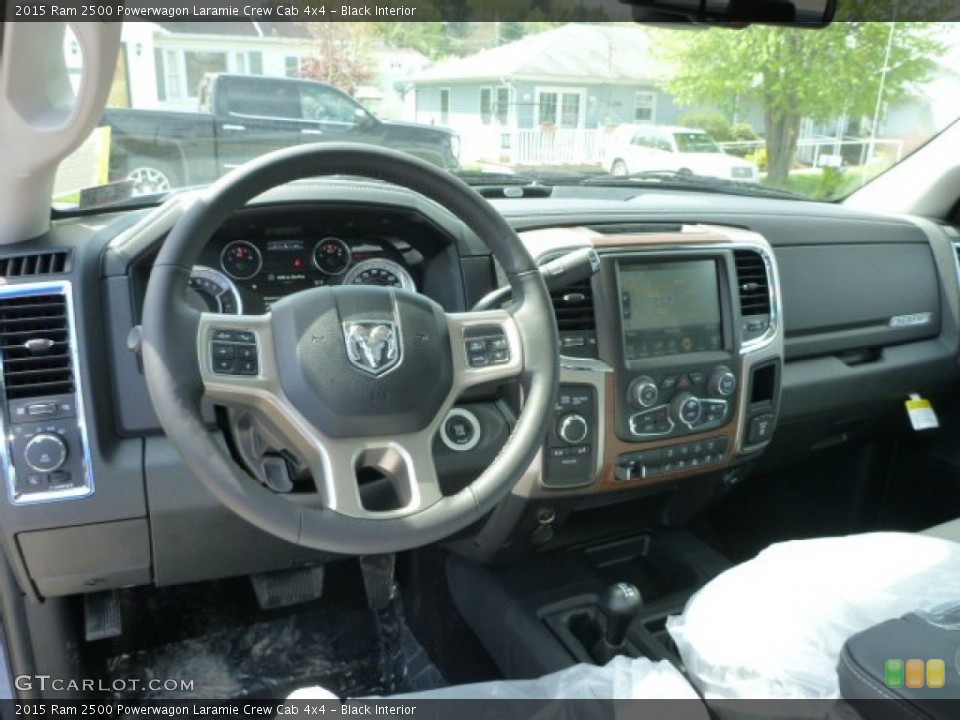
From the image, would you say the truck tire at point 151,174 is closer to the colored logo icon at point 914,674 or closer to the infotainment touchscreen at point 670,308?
the infotainment touchscreen at point 670,308

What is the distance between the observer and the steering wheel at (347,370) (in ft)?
4.20

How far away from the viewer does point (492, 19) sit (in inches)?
88.4

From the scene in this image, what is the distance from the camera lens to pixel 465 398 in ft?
6.27

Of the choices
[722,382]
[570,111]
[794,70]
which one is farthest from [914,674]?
[794,70]

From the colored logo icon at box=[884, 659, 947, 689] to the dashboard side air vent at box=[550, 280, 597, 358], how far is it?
967 millimetres

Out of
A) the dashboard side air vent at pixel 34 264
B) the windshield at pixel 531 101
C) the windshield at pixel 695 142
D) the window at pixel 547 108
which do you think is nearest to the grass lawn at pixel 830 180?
the windshield at pixel 531 101

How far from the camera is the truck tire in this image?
203cm

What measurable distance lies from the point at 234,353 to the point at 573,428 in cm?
89

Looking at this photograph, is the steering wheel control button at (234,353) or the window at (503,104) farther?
the window at (503,104)

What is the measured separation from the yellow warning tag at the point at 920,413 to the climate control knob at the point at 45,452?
8.80 ft

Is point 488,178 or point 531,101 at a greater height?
point 531,101

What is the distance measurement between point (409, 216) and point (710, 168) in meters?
1.52

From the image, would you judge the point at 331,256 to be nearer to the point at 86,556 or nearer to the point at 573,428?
the point at 573,428

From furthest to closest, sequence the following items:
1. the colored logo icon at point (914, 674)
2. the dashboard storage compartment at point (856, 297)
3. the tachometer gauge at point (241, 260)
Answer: the dashboard storage compartment at point (856, 297) < the tachometer gauge at point (241, 260) < the colored logo icon at point (914, 674)
